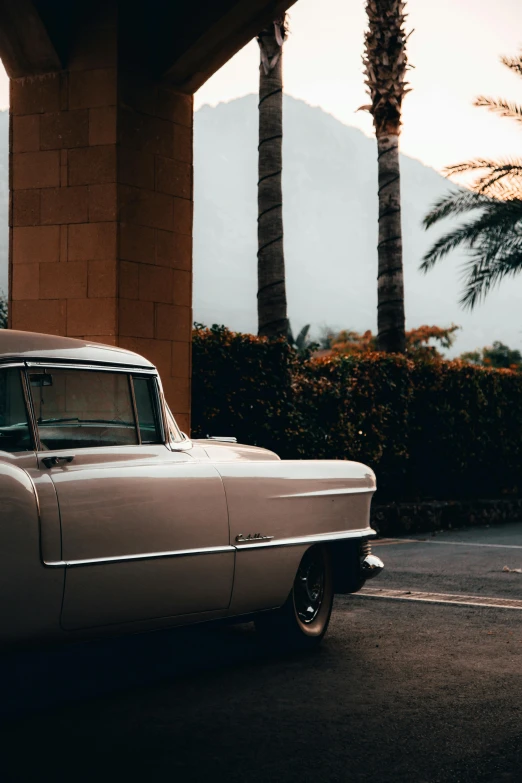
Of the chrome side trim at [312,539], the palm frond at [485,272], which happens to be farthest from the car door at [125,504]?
the palm frond at [485,272]

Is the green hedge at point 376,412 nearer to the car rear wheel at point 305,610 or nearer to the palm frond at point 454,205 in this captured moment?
the palm frond at point 454,205

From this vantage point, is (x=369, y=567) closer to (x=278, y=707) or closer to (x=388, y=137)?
(x=278, y=707)

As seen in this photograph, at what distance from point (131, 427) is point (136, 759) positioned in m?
1.87

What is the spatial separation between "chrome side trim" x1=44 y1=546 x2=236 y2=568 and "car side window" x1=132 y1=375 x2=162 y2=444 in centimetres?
63

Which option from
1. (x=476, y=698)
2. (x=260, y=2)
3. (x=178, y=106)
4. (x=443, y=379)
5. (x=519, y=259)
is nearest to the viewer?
(x=476, y=698)

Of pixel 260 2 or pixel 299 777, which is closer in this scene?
pixel 299 777

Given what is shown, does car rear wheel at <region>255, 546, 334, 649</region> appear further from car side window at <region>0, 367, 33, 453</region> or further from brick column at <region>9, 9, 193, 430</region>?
brick column at <region>9, 9, 193, 430</region>

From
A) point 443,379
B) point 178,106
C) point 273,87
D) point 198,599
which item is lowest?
point 198,599

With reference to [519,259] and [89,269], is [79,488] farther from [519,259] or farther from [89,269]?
[519,259]

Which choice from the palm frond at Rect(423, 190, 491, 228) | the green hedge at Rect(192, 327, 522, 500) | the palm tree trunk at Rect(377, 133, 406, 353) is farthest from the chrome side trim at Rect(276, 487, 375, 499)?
the palm frond at Rect(423, 190, 491, 228)

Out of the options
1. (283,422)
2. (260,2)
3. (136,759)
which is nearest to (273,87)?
(283,422)

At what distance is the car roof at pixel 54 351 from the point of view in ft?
16.9

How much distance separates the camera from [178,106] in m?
10.4

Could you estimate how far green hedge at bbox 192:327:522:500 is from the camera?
12781mm
